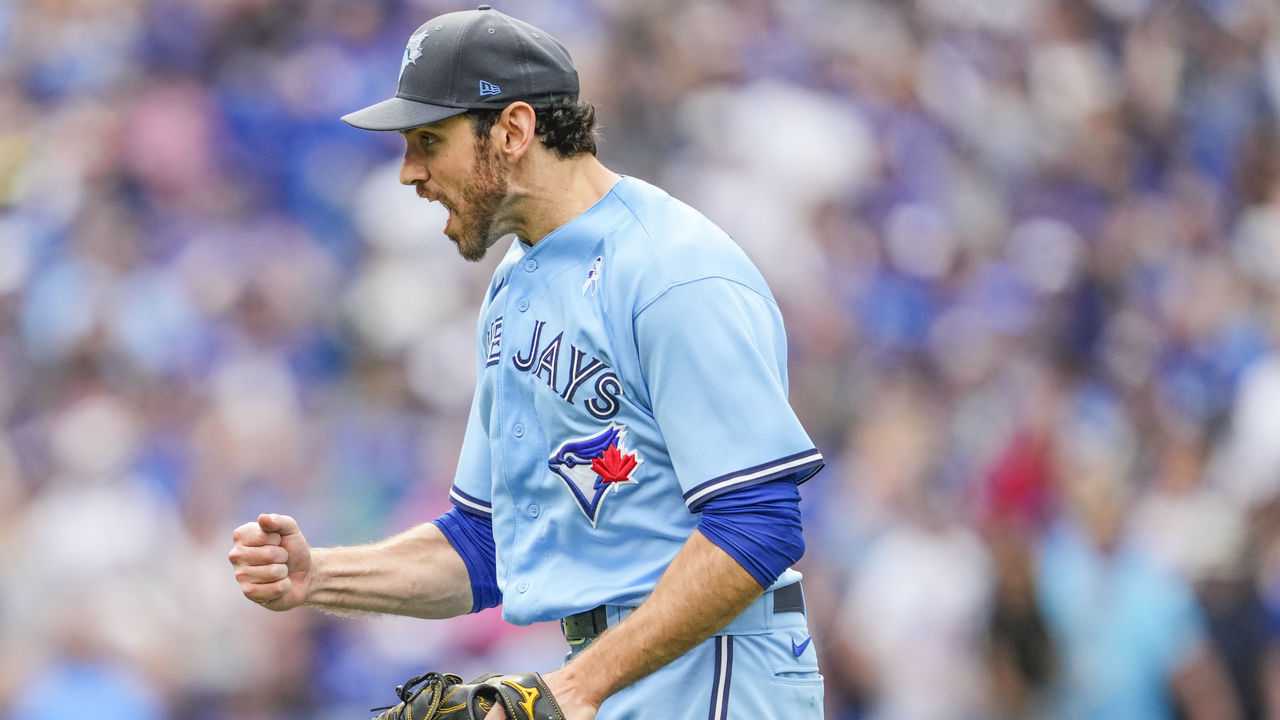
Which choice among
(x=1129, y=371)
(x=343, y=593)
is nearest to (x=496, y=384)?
(x=343, y=593)

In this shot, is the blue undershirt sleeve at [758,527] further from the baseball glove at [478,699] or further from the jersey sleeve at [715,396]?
the baseball glove at [478,699]

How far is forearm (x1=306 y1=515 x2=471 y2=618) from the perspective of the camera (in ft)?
11.3

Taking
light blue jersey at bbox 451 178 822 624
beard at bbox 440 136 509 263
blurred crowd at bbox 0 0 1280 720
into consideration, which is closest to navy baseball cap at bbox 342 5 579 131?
beard at bbox 440 136 509 263

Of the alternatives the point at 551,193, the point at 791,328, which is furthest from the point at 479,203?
the point at 791,328

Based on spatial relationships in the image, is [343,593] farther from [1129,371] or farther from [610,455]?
[1129,371]

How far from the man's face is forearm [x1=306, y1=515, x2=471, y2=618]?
2.43ft

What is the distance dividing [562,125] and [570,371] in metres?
0.53

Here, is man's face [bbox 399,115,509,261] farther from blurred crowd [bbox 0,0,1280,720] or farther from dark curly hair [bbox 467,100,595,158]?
blurred crowd [bbox 0,0,1280,720]

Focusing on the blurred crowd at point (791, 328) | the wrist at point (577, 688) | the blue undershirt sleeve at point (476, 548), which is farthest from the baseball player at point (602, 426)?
the blurred crowd at point (791, 328)

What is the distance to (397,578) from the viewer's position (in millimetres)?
3533

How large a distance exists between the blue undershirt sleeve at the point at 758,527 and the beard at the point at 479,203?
2.43ft

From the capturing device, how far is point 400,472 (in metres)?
8.16

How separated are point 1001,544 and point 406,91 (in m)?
4.60

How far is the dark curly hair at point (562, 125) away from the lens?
10.5ft
